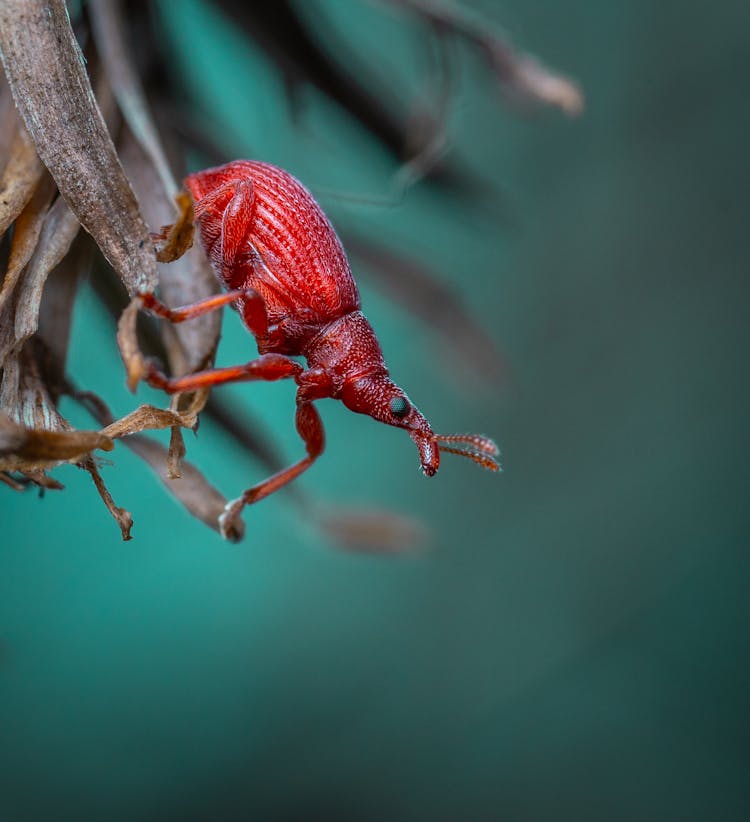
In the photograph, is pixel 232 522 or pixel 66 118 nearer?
pixel 66 118

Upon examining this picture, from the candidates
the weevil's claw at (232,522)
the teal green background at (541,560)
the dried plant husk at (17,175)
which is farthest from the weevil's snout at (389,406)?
the teal green background at (541,560)

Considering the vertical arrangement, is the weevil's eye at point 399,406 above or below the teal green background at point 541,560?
above

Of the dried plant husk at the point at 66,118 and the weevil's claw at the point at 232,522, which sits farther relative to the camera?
the weevil's claw at the point at 232,522

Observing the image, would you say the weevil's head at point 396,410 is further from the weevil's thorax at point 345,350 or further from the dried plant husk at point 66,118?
the dried plant husk at point 66,118

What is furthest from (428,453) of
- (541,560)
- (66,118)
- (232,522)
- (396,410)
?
(541,560)

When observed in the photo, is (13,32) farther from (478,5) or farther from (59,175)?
(478,5)

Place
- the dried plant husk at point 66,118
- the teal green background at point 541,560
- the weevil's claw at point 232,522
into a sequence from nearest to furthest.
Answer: the dried plant husk at point 66,118 < the weevil's claw at point 232,522 < the teal green background at point 541,560

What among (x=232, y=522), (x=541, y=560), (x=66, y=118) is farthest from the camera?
(x=541, y=560)

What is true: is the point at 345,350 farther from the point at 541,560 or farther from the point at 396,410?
the point at 541,560
